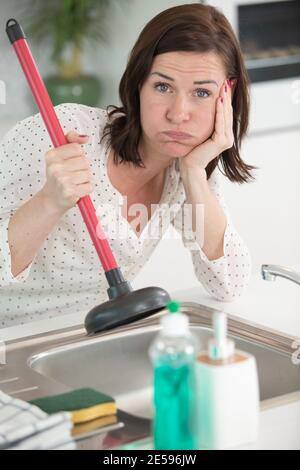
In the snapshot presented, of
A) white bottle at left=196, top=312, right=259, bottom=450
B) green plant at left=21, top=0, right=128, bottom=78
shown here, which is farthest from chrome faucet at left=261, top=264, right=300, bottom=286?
green plant at left=21, top=0, right=128, bottom=78

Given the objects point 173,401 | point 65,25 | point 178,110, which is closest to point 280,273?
point 178,110

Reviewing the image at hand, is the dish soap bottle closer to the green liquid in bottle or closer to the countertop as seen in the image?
the green liquid in bottle

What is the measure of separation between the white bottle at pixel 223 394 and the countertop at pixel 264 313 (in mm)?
103

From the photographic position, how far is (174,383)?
108cm

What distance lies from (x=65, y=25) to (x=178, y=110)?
5.07ft

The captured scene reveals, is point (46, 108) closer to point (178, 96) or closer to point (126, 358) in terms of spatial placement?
point (178, 96)

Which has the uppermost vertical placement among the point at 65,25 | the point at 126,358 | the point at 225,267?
the point at 65,25

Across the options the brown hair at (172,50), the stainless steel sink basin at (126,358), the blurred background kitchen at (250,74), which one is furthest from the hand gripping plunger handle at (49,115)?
the blurred background kitchen at (250,74)

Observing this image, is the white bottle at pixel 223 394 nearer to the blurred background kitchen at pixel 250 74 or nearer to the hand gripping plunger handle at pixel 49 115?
the hand gripping plunger handle at pixel 49 115

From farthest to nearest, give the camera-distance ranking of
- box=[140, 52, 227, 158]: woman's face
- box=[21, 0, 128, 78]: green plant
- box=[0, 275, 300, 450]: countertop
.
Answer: box=[21, 0, 128, 78]: green plant < box=[140, 52, 227, 158]: woman's face < box=[0, 275, 300, 450]: countertop

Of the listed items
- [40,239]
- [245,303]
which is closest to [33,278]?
[40,239]

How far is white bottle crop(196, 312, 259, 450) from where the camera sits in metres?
1.08

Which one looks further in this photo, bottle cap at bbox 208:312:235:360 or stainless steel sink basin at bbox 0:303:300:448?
stainless steel sink basin at bbox 0:303:300:448

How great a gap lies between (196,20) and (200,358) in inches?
31.1
